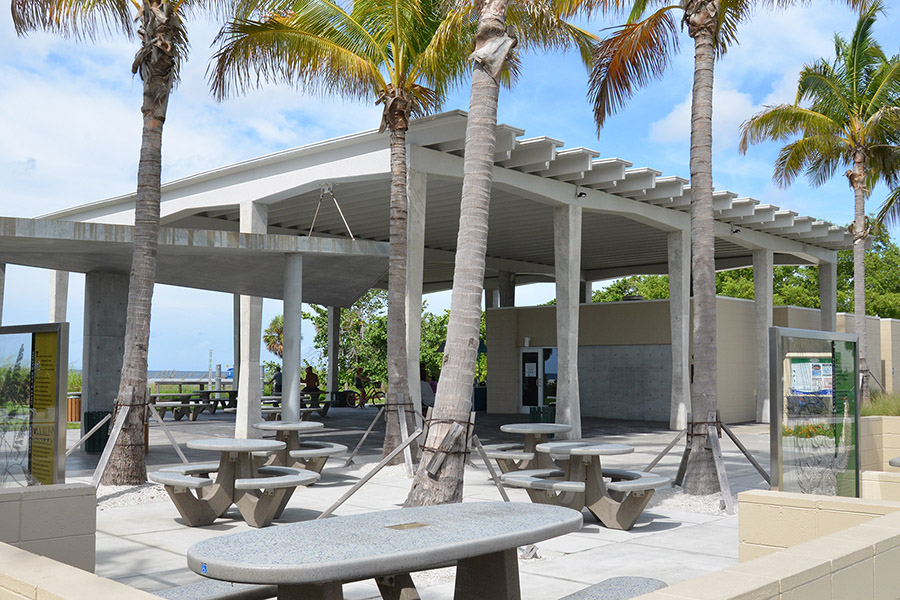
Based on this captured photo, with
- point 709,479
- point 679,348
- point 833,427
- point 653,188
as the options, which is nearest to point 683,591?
point 833,427

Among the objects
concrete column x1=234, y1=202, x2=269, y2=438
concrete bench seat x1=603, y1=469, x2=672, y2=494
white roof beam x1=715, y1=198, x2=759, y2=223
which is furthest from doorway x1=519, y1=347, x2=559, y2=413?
concrete bench seat x1=603, y1=469, x2=672, y2=494

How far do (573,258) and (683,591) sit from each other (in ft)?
55.5

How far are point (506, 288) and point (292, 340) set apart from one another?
59.5ft

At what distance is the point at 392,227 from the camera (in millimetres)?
13500

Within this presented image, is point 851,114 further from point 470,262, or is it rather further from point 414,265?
point 470,262

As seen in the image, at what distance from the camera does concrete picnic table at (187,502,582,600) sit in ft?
10.00

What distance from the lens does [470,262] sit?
24.2 ft

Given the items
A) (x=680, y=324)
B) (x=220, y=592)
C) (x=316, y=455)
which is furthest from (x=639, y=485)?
(x=680, y=324)

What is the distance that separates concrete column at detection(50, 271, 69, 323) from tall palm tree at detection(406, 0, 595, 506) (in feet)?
60.0

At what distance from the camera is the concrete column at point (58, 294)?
2261cm

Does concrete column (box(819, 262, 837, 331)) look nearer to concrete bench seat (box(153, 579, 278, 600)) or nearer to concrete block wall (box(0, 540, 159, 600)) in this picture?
concrete bench seat (box(153, 579, 278, 600))

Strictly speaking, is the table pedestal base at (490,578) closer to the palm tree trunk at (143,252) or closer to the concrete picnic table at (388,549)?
the concrete picnic table at (388,549)

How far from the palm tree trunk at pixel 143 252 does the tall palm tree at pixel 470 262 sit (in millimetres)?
5023

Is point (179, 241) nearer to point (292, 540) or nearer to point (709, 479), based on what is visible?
point (709, 479)
